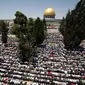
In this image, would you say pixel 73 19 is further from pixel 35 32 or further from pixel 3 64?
pixel 3 64

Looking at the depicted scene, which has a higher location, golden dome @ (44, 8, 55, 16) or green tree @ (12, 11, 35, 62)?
golden dome @ (44, 8, 55, 16)

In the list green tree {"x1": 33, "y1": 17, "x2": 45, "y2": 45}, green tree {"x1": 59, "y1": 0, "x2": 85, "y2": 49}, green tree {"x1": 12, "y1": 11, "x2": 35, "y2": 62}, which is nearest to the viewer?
green tree {"x1": 12, "y1": 11, "x2": 35, "y2": 62}

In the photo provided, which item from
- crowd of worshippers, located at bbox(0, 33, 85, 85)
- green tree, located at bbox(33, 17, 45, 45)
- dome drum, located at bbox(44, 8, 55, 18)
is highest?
dome drum, located at bbox(44, 8, 55, 18)

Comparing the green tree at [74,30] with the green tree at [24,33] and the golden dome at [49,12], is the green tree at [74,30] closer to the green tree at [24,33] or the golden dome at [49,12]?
the green tree at [24,33]

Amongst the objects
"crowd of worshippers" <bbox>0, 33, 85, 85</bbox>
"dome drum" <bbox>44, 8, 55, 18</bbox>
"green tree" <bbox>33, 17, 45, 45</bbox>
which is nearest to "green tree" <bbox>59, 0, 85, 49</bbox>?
"green tree" <bbox>33, 17, 45, 45</bbox>

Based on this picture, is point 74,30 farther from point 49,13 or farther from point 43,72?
point 49,13

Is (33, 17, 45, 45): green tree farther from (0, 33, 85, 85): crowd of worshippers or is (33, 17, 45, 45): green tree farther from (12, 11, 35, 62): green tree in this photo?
(0, 33, 85, 85): crowd of worshippers

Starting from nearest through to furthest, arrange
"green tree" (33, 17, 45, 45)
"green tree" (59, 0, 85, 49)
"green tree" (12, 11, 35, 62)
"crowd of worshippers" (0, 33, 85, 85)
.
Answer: "crowd of worshippers" (0, 33, 85, 85) → "green tree" (12, 11, 35, 62) → "green tree" (59, 0, 85, 49) → "green tree" (33, 17, 45, 45)

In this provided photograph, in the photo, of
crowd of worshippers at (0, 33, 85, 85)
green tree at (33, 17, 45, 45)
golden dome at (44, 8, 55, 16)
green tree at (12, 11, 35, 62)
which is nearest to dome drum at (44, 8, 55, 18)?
golden dome at (44, 8, 55, 16)

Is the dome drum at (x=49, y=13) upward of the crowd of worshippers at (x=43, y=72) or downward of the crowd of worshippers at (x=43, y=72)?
upward

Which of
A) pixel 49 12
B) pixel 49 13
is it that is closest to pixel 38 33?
pixel 49 13

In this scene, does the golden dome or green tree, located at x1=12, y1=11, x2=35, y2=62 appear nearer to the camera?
green tree, located at x1=12, y1=11, x2=35, y2=62

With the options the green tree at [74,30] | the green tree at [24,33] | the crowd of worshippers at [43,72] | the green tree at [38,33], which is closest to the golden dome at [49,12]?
the green tree at [24,33]
